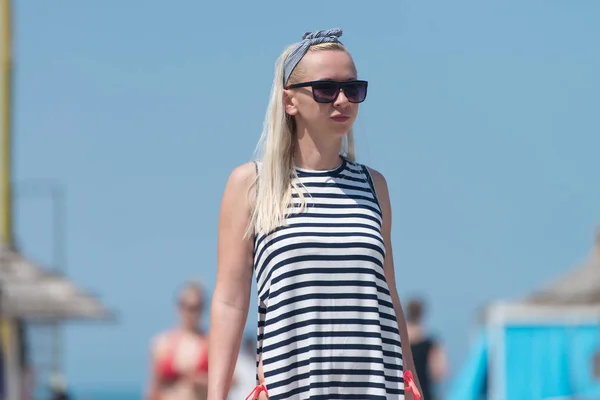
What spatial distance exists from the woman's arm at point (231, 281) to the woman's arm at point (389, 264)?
407 millimetres

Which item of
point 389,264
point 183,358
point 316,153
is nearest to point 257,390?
point 389,264

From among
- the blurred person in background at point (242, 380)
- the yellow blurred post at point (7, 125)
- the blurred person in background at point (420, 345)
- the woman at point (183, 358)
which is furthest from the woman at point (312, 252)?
the yellow blurred post at point (7, 125)

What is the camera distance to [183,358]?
7766 mm

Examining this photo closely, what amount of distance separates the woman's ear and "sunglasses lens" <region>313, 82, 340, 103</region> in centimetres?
11

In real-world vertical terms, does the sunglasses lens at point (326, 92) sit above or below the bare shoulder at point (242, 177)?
above

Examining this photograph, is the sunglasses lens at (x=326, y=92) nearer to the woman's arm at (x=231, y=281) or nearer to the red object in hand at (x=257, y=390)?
the woman's arm at (x=231, y=281)

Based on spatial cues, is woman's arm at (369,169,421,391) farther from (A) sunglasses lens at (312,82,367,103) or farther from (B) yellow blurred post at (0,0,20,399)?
(B) yellow blurred post at (0,0,20,399)

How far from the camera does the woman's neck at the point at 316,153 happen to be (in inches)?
148

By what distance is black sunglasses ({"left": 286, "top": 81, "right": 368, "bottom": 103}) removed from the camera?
→ 3.70m

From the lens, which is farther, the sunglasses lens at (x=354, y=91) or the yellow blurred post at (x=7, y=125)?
the yellow blurred post at (x=7, y=125)

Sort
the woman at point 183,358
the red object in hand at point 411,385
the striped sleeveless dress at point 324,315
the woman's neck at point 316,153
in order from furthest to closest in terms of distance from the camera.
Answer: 1. the woman at point 183,358
2. the woman's neck at point 316,153
3. the red object in hand at point 411,385
4. the striped sleeveless dress at point 324,315

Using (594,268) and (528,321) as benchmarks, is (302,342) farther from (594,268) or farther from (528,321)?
(594,268)

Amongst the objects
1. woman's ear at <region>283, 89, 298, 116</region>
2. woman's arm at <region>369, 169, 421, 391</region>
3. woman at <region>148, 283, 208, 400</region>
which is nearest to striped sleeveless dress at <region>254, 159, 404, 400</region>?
woman's arm at <region>369, 169, 421, 391</region>

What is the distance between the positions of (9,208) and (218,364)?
18150 mm
